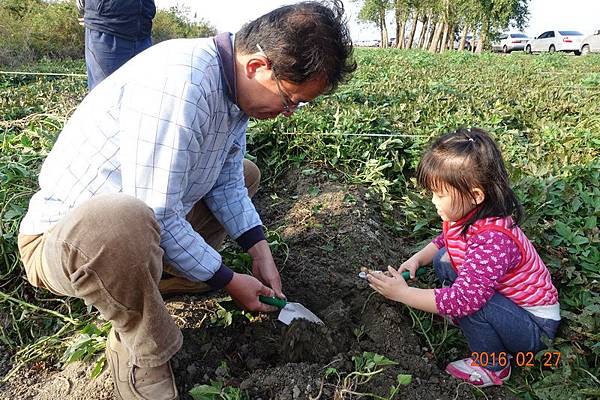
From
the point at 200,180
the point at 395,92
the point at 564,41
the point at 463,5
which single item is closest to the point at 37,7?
the point at 395,92

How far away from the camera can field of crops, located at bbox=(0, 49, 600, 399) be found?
1851 mm

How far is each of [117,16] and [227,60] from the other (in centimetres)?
210

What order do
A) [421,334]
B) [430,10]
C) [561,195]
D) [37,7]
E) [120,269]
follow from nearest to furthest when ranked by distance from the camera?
[120,269], [421,334], [561,195], [37,7], [430,10]

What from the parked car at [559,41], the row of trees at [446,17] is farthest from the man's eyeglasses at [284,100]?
the parked car at [559,41]

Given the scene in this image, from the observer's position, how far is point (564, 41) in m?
22.7

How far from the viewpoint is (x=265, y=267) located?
77.5 inches

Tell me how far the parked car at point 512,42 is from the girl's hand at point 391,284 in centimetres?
2783

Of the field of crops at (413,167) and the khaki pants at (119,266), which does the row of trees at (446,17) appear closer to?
the field of crops at (413,167)

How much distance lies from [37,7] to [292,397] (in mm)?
14064

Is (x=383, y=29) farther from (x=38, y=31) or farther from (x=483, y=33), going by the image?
(x=38, y=31)

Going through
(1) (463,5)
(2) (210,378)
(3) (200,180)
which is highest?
(1) (463,5)

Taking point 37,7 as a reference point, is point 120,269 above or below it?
below

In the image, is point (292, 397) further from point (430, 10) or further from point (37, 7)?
point (430, 10)

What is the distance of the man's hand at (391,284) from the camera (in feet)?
6.09
